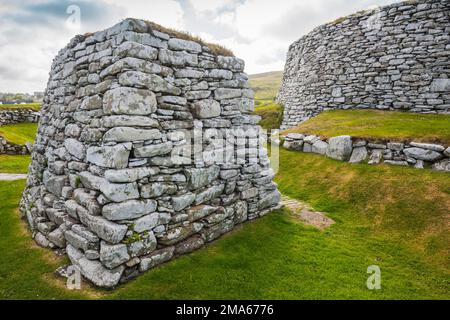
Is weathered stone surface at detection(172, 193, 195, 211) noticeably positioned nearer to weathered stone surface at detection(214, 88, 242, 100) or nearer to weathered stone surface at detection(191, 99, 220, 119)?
weathered stone surface at detection(191, 99, 220, 119)

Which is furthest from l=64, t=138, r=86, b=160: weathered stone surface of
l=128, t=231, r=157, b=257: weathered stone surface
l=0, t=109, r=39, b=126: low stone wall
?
l=0, t=109, r=39, b=126: low stone wall

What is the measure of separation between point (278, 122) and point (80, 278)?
67.8ft

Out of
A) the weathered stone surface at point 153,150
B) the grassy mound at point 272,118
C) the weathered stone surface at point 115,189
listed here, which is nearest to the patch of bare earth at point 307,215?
the weathered stone surface at point 153,150

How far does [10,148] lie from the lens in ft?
68.7

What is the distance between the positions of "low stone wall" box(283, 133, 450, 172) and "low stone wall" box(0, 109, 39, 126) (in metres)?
29.0

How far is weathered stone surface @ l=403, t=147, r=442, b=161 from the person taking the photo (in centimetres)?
995

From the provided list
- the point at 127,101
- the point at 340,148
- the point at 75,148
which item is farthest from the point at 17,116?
the point at 340,148

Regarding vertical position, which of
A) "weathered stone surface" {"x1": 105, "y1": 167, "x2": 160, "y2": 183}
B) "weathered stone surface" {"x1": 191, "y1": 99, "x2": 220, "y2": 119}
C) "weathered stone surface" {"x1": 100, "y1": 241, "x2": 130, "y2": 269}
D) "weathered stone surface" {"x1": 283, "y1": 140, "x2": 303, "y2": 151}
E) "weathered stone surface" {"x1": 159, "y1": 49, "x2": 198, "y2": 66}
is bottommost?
"weathered stone surface" {"x1": 100, "y1": 241, "x2": 130, "y2": 269}

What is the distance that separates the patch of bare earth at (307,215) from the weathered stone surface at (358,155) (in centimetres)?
328

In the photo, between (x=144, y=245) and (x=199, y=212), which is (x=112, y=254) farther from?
(x=199, y=212)

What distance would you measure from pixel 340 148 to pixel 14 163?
2033cm

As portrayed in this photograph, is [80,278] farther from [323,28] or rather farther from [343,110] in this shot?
[323,28]

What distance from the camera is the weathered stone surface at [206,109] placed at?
279 inches
